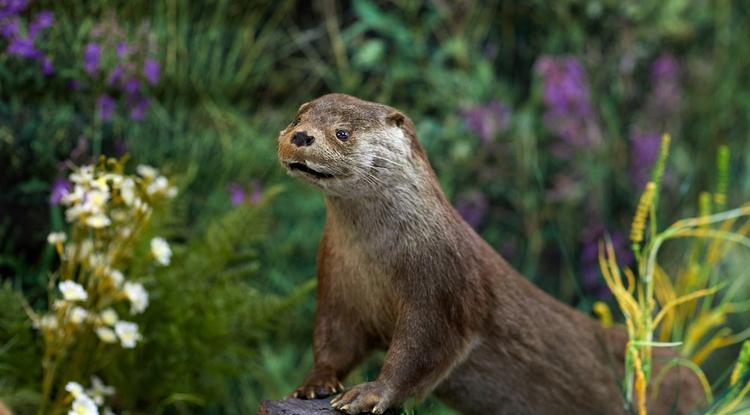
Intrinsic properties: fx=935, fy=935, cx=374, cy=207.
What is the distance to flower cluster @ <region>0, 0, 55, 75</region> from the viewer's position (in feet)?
10.2

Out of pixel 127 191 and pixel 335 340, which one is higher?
pixel 127 191

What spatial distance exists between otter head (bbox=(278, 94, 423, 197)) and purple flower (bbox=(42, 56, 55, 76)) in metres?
1.38

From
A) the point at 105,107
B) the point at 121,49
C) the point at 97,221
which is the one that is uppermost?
the point at 121,49

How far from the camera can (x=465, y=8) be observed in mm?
4512

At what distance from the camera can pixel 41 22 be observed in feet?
10.6

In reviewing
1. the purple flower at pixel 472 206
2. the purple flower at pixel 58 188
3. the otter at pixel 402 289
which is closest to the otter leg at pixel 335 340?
the otter at pixel 402 289

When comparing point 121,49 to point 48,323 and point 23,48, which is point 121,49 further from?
point 48,323

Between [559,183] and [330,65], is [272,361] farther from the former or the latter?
[559,183]

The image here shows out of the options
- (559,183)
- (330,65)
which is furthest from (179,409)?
(559,183)

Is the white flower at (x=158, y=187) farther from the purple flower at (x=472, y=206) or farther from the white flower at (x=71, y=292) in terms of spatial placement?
the purple flower at (x=472, y=206)

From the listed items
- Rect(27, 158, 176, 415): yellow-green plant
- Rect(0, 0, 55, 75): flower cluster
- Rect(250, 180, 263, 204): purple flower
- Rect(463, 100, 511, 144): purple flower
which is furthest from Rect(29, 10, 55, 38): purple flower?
Rect(463, 100, 511, 144): purple flower

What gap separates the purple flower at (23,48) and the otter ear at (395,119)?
1523mm

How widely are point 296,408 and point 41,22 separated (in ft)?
5.82

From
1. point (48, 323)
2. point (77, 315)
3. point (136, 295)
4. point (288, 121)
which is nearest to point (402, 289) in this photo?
point (136, 295)
